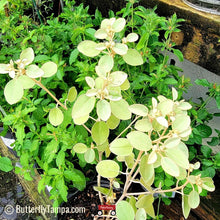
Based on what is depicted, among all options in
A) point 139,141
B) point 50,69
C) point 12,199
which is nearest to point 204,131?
point 139,141

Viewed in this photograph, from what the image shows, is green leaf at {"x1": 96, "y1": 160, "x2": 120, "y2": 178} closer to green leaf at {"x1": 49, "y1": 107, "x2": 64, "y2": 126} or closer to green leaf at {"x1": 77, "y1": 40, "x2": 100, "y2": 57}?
green leaf at {"x1": 49, "y1": 107, "x2": 64, "y2": 126}

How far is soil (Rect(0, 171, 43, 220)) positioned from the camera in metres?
1.71

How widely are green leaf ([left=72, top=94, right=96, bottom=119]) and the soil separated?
1.31 metres

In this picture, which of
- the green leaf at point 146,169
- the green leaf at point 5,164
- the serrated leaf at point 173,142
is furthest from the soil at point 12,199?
the serrated leaf at point 173,142

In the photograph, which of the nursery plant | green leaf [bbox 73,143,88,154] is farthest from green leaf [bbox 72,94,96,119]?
green leaf [bbox 73,143,88,154]

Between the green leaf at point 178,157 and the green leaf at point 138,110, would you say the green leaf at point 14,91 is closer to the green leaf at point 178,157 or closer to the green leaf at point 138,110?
the green leaf at point 138,110

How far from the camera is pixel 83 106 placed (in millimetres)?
615

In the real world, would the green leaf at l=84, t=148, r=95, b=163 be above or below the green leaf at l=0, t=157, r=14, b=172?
above

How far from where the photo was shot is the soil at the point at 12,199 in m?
1.71

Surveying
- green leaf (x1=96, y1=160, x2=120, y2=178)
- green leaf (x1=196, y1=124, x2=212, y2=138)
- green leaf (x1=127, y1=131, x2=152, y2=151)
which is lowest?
green leaf (x1=196, y1=124, x2=212, y2=138)

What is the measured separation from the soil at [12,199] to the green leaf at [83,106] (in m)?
1.31

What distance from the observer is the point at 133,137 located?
60 centimetres

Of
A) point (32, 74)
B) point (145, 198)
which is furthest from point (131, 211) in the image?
point (32, 74)

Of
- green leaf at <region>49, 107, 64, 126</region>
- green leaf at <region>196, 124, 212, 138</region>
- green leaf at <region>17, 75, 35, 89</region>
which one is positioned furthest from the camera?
green leaf at <region>196, 124, 212, 138</region>
